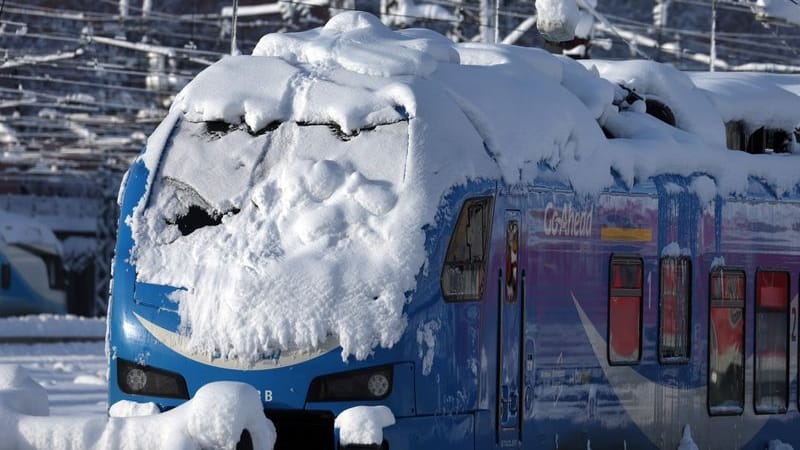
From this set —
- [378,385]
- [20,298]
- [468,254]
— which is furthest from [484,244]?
[20,298]

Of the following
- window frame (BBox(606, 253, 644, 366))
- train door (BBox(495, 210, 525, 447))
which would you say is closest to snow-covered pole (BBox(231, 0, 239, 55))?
window frame (BBox(606, 253, 644, 366))

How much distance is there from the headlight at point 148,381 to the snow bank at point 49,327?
2972 cm

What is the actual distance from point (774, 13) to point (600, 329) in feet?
31.0

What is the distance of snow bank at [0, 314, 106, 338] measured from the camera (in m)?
40.9

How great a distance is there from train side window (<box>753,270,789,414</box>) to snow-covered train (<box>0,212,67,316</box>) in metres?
40.0

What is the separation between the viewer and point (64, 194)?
6219 centimetres

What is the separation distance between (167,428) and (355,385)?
1.63 meters

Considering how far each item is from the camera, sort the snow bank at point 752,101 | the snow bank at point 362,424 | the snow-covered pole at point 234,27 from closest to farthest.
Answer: the snow bank at point 362,424
the snow bank at point 752,101
the snow-covered pole at point 234,27

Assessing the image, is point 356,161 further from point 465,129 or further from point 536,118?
point 536,118

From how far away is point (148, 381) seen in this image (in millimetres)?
10727

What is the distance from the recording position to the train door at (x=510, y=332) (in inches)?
437

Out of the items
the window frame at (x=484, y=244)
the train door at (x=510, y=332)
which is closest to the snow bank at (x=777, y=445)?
the train door at (x=510, y=332)

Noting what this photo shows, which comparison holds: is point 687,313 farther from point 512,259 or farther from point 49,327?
point 49,327

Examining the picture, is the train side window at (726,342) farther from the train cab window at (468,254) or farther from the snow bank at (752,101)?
the train cab window at (468,254)
